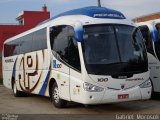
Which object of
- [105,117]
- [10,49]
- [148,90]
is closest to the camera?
[105,117]

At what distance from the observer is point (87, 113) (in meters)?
13.1

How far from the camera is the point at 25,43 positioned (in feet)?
62.5

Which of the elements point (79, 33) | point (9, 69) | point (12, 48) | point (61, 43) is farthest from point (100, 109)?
point (9, 69)


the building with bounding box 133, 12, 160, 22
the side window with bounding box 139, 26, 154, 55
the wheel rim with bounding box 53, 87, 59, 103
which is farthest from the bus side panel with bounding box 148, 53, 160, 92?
the building with bounding box 133, 12, 160, 22

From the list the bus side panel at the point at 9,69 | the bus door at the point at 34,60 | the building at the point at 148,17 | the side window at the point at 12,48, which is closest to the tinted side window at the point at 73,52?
the bus door at the point at 34,60

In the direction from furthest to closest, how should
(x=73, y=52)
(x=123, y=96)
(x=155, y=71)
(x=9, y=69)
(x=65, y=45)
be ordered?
(x=9, y=69)
(x=155, y=71)
(x=65, y=45)
(x=73, y=52)
(x=123, y=96)

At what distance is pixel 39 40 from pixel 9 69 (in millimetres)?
6136

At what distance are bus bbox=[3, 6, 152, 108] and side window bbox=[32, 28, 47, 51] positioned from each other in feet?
1.93

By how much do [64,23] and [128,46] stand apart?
2.38 m

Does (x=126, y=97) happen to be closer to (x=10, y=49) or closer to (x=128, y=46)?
(x=128, y=46)

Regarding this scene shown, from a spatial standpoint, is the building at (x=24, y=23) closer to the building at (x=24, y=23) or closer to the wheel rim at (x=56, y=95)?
the building at (x=24, y=23)

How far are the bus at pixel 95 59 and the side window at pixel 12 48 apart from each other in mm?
5849

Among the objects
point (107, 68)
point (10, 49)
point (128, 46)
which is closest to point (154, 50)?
point (128, 46)

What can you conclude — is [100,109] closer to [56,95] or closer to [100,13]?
[56,95]
